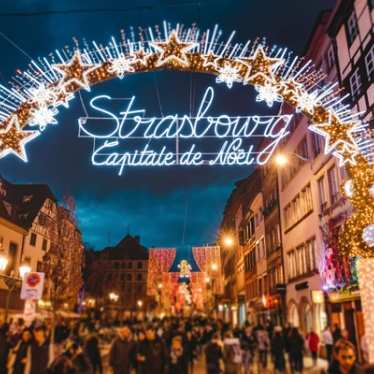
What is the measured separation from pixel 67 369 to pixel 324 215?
19.9 m

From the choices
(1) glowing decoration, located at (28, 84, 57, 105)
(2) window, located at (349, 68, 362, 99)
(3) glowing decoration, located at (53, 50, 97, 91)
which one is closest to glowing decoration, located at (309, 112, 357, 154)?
(3) glowing decoration, located at (53, 50, 97, 91)

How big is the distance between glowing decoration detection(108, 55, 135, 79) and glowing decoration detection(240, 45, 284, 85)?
2661 mm

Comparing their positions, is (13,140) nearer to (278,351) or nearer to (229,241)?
(278,351)

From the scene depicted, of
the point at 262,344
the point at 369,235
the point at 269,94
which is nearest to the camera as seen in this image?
the point at 369,235

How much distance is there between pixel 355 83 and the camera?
802 inches

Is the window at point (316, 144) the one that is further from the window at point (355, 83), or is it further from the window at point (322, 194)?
the window at point (355, 83)

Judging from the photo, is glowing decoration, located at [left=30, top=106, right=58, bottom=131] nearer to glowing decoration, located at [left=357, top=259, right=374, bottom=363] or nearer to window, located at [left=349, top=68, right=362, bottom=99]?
glowing decoration, located at [left=357, top=259, right=374, bottom=363]

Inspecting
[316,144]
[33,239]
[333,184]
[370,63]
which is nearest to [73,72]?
[370,63]

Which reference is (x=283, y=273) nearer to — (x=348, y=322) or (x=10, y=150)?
(x=348, y=322)

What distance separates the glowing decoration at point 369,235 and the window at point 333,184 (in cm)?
1446

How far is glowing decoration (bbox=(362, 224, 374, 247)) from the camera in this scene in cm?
899

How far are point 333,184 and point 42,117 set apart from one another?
17.5 meters

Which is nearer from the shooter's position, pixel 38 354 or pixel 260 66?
pixel 260 66

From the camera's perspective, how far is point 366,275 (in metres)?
9.13
